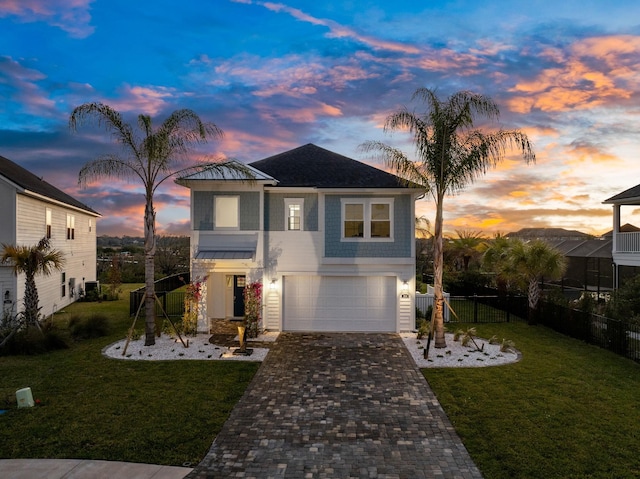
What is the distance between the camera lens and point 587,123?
16.5m

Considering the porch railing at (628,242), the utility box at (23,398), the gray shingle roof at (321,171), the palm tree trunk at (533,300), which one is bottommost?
the utility box at (23,398)

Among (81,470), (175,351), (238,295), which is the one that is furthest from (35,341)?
(81,470)

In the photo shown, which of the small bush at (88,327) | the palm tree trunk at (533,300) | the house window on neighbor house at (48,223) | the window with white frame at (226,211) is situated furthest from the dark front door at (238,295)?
the palm tree trunk at (533,300)

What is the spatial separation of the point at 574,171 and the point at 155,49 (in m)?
21.4

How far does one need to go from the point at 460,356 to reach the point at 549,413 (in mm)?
4200

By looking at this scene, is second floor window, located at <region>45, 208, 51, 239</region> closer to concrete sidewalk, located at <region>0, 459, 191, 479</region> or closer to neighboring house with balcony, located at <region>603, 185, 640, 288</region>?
concrete sidewalk, located at <region>0, 459, 191, 479</region>

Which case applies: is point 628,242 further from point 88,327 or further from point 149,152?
point 88,327

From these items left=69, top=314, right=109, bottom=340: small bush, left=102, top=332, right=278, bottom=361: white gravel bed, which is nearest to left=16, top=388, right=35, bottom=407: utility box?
left=102, top=332, right=278, bottom=361: white gravel bed

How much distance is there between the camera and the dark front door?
54.6ft

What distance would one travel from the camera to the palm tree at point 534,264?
16297 millimetres

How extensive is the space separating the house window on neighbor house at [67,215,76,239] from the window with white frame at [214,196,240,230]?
41.5ft

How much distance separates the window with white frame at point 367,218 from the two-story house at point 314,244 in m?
0.04

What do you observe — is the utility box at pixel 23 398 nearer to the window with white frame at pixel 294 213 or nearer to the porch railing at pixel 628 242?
the window with white frame at pixel 294 213

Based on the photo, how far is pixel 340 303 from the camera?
15.4 meters
